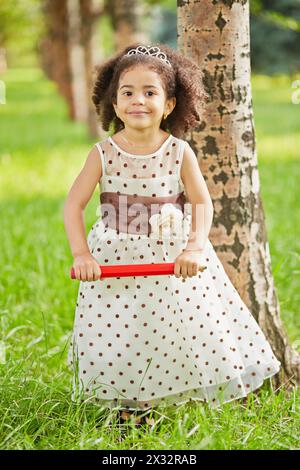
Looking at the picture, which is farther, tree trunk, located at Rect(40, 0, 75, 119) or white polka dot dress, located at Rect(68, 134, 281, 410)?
tree trunk, located at Rect(40, 0, 75, 119)

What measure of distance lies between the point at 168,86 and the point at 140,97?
155mm

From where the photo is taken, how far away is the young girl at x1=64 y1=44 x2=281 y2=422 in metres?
2.61

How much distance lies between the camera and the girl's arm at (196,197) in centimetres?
263

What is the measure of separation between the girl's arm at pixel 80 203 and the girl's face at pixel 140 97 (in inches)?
7.2

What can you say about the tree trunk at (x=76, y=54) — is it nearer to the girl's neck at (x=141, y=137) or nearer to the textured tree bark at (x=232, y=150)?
the textured tree bark at (x=232, y=150)

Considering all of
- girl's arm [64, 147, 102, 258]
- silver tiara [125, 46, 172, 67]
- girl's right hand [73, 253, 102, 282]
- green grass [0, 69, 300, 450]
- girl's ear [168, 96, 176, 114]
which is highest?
silver tiara [125, 46, 172, 67]

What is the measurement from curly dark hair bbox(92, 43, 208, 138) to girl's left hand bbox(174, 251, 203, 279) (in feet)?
1.78

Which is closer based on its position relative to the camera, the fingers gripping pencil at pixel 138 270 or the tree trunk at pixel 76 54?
the fingers gripping pencil at pixel 138 270

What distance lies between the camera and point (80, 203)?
2.62 m

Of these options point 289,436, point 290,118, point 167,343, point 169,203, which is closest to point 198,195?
point 169,203

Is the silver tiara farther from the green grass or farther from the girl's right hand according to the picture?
the green grass

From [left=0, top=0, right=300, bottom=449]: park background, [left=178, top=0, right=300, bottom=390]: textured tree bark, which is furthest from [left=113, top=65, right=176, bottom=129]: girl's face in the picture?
[left=0, top=0, right=300, bottom=449]: park background

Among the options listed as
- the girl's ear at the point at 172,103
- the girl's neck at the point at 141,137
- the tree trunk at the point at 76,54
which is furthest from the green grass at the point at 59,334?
the tree trunk at the point at 76,54
